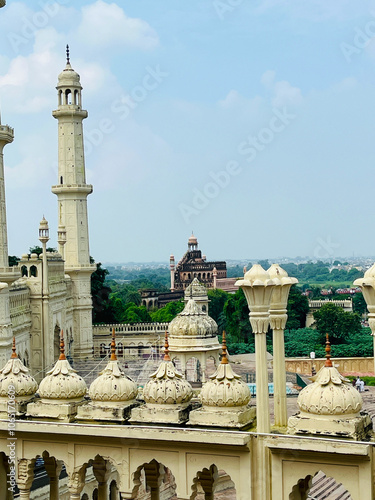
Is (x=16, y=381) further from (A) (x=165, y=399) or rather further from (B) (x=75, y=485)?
(A) (x=165, y=399)

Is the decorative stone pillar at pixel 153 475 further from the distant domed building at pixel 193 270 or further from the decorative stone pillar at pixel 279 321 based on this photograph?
the distant domed building at pixel 193 270

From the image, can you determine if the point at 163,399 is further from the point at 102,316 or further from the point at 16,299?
the point at 102,316

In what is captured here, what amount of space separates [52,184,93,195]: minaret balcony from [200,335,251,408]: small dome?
30.8 m

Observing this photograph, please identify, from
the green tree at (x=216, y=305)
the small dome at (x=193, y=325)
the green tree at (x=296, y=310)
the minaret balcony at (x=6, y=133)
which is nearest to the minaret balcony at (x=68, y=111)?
the minaret balcony at (x=6, y=133)

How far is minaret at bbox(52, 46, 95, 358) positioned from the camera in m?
38.9

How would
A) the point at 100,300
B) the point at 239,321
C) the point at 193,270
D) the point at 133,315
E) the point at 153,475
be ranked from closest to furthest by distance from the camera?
the point at 153,475, the point at 239,321, the point at 100,300, the point at 133,315, the point at 193,270

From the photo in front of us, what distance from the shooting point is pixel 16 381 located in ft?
33.0

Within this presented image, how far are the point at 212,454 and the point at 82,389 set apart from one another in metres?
1.93

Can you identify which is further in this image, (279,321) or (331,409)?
(279,321)

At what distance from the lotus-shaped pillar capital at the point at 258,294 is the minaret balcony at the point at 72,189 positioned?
30950 mm

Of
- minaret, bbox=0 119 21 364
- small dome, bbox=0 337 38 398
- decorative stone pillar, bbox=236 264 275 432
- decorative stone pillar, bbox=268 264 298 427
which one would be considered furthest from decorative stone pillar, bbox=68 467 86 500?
minaret, bbox=0 119 21 364

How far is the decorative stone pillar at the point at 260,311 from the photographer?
8.81 m

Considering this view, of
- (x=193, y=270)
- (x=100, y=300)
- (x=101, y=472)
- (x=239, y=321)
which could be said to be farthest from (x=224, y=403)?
(x=193, y=270)

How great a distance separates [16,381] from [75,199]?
98.2ft
